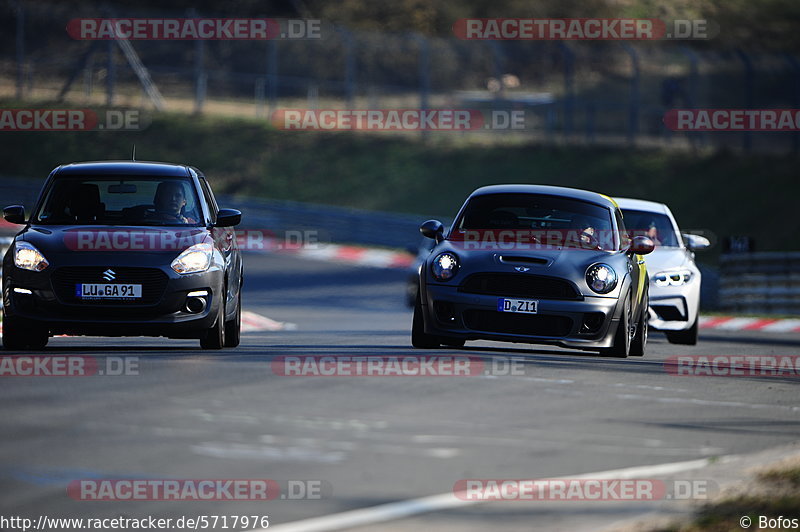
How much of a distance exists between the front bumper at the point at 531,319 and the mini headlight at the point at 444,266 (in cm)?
10

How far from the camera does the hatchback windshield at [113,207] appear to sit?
42.6ft

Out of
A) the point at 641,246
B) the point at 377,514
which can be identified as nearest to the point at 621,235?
the point at 641,246

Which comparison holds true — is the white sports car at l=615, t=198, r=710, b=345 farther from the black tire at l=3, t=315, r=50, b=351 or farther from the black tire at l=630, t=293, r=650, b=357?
the black tire at l=3, t=315, r=50, b=351

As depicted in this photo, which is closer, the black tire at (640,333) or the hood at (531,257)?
the hood at (531,257)

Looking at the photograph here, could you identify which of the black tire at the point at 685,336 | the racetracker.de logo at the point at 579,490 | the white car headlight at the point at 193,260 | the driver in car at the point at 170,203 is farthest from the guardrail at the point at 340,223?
the racetracker.de logo at the point at 579,490

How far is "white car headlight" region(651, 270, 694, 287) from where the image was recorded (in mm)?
16828

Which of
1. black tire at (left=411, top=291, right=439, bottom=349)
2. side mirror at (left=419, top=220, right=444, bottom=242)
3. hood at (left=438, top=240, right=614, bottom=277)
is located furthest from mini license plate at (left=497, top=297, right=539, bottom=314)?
side mirror at (left=419, top=220, right=444, bottom=242)

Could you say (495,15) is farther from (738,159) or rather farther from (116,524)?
(116,524)

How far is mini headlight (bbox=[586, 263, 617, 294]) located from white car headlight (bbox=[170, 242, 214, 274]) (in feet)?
10.5

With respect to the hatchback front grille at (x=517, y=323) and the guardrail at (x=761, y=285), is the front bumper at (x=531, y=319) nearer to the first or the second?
the hatchback front grille at (x=517, y=323)

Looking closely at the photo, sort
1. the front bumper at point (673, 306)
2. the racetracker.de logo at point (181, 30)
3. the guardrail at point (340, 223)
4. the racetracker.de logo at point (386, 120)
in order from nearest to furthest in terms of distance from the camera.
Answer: the front bumper at point (673, 306)
the guardrail at point (340, 223)
the racetracker.de logo at point (181, 30)
the racetracker.de logo at point (386, 120)

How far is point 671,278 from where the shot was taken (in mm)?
16906

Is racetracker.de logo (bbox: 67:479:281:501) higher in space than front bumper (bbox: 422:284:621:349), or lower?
lower

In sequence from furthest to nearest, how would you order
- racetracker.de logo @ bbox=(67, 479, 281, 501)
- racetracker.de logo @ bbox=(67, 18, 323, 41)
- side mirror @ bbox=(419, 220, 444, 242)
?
1. racetracker.de logo @ bbox=(67, 18, 323, 41)
2. side mirror @ bbox=(419, 220, 444, 242)
3. racetracker.de logo @ bbox=(67, 479, 281, 501)
